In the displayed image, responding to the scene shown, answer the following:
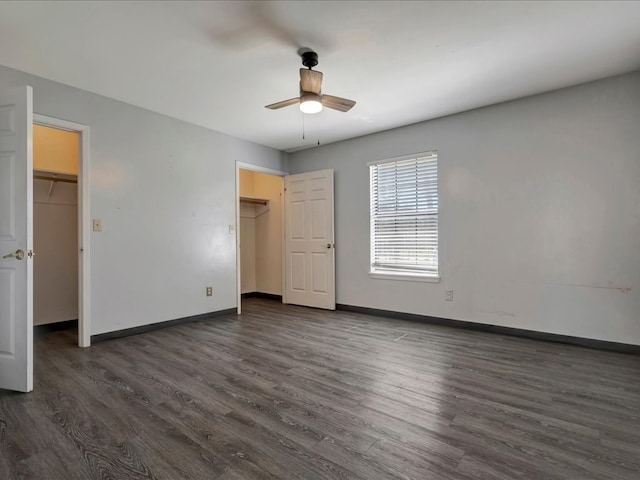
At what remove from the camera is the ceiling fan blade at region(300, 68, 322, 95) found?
259cm

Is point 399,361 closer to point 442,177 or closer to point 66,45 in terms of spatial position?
point 442,177

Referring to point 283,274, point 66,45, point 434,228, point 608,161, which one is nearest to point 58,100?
point 66,45

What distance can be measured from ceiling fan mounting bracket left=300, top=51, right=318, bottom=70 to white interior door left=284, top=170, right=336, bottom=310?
240 cm

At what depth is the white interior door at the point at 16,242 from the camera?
230 cm

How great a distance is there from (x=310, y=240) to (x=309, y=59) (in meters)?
3.02

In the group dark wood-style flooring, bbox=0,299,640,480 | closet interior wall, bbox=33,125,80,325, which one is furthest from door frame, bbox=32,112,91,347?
closet interior wall, bbox=33,125,80,325

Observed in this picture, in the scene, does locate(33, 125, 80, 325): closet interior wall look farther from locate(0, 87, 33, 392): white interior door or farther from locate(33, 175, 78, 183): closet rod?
locate(0, 87, 33, 392): white interior door

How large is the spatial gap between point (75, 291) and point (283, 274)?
294cm

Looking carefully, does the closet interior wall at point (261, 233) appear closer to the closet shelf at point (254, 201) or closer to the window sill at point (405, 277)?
the closet shelf at point (254, 201)

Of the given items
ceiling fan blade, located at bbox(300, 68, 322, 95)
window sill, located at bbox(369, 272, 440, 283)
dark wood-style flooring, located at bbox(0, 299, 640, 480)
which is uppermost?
ceiling fan blade, located at bbox(300, 68, 322, 95)

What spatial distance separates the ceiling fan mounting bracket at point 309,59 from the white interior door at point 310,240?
7.86ft

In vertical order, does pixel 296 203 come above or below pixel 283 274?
above

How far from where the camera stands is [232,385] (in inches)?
94.6

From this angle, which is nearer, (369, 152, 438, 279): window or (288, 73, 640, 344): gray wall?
(288, 73, 640, 344): gray wall
